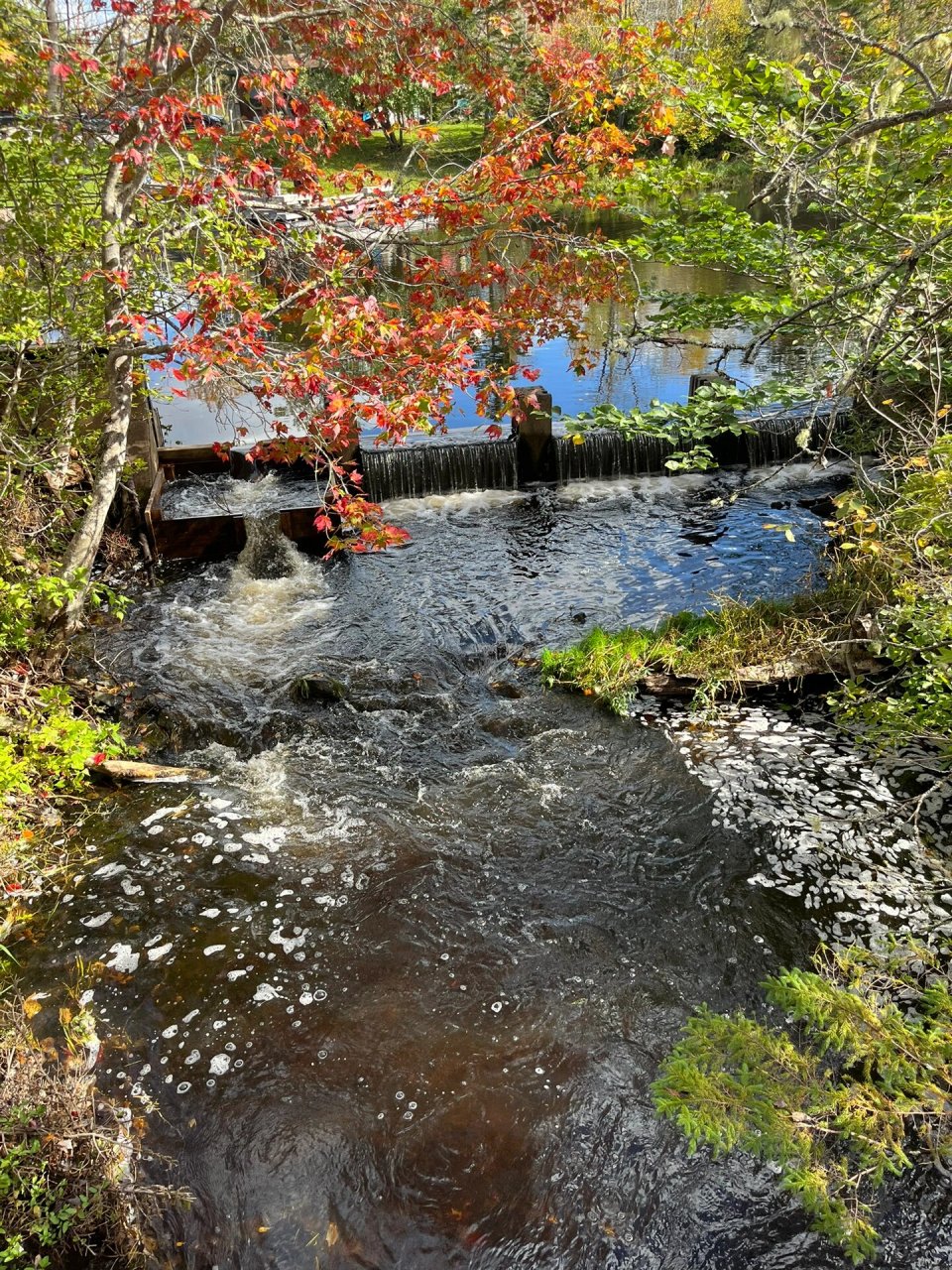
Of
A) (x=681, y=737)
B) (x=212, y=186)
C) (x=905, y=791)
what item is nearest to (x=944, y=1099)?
(x=905, y=791)

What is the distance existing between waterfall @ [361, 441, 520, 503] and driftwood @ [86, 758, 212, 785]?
21.2 feet

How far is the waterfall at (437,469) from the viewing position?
38.9 feet

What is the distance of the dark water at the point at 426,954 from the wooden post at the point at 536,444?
180 inches

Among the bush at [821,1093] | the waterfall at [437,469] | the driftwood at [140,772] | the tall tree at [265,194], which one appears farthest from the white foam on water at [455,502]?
the bush at [821,1093]

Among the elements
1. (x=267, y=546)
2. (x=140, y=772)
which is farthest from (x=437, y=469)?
(x=140, y=772)

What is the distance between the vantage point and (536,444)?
11992mm

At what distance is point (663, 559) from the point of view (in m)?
9.91

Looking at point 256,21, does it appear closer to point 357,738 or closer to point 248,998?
point 357,738

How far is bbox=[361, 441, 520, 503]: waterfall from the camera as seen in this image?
11852 mm

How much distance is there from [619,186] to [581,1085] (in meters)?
7.09

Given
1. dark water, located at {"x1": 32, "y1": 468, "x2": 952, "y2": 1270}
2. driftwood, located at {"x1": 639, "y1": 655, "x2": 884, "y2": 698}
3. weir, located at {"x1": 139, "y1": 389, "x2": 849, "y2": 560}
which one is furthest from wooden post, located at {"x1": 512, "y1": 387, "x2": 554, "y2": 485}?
driftwood, located at {"x1": 639, "y1": 655, "x2": 884, "y2": 698}

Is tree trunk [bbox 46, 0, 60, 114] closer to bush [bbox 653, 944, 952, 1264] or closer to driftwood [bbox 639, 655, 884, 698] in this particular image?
bush [bbox 653, 944, 952, 1264]

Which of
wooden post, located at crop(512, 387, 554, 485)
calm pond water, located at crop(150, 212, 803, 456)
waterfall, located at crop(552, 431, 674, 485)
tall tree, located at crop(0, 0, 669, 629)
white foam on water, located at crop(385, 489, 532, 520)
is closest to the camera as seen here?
tall tree, located at crop(0, 0, 669, 629)

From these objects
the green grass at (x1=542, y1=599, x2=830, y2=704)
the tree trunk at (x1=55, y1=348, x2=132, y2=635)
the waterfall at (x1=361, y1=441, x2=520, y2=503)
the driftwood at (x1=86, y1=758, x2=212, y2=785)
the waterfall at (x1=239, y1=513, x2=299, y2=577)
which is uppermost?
the tree trunk at (x1=55, y1=348, x2=132, y2=635)
